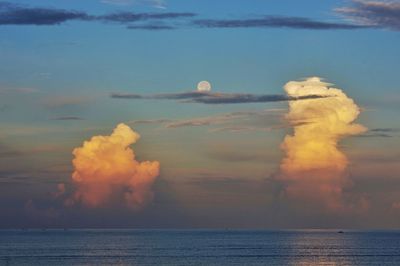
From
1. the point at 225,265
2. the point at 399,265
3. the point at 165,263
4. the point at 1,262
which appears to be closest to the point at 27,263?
the point at 1,262

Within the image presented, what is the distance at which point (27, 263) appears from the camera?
199 m

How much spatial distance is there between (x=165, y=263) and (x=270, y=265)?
83.8 feet

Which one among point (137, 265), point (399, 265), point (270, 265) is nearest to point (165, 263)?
point (137, 265)

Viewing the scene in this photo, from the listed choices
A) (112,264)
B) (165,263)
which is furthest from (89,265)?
(165,263)

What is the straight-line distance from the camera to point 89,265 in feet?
637

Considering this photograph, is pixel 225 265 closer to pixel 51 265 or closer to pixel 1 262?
pixel 51 265

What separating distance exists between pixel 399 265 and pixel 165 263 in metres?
57.1

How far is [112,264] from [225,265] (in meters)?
27.8

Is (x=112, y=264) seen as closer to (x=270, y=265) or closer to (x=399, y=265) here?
(x=270, y=265)

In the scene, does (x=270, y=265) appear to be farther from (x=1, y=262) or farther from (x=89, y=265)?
(x=1, y=262)

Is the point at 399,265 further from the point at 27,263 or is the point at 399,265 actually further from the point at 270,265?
the point at 27,263

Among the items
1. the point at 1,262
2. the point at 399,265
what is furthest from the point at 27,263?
the point at 399,265

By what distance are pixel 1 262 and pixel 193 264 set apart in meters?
47.3

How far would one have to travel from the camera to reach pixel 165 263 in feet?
655
